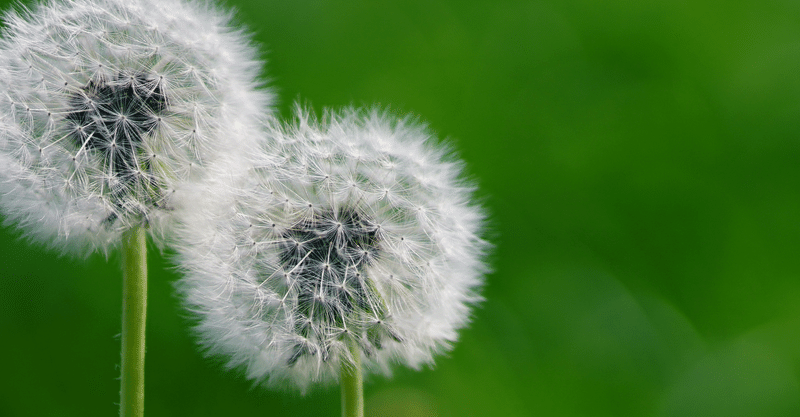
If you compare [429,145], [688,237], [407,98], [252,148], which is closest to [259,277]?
[252,148]

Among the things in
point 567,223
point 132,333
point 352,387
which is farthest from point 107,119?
point 567,223

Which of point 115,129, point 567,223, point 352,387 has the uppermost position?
point 567,223

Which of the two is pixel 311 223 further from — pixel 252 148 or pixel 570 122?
pixel 570 122

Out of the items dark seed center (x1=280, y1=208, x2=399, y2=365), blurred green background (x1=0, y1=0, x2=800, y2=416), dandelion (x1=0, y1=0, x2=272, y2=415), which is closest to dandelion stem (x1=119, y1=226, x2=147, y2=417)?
dandelion (x1=0, y1=0, x2=272, y2=415)

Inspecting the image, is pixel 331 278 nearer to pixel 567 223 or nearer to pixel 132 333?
pixel 132 333

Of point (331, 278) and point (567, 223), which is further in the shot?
point (567, 223)
